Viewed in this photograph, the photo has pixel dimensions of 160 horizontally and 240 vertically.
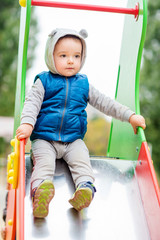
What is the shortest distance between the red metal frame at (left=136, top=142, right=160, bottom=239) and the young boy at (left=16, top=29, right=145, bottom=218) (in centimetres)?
19

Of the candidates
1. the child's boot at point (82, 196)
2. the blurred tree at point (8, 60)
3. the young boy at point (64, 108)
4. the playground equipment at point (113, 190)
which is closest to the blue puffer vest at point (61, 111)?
the young boy at point (64, 108)

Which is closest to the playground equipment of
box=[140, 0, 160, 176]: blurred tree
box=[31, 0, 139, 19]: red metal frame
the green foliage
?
box=[31, 0, 139, 19]: red metal frame

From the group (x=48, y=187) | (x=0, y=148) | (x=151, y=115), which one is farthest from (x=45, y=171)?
(x=0, y=148)

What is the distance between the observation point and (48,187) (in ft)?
5.14

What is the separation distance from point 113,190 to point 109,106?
1.49 ft

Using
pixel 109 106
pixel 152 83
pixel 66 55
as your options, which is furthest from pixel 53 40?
pixel 152 83

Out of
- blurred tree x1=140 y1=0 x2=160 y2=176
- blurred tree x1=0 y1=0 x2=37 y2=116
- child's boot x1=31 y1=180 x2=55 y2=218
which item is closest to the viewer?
child's boot x1=31 y1=180 x2=55 y2=218

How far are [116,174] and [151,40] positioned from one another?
8.76m

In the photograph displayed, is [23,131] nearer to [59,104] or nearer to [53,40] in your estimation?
[59,104]

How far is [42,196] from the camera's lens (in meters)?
1.56

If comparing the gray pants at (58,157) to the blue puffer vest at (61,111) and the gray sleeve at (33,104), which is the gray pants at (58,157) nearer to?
the blue puffer vest at (61,111)

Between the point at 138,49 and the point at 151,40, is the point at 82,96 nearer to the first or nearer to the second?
the point at 138,49

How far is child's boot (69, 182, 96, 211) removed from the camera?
1601 mm

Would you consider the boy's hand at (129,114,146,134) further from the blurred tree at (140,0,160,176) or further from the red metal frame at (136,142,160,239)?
the blurred tree at (140,0,160,176)
